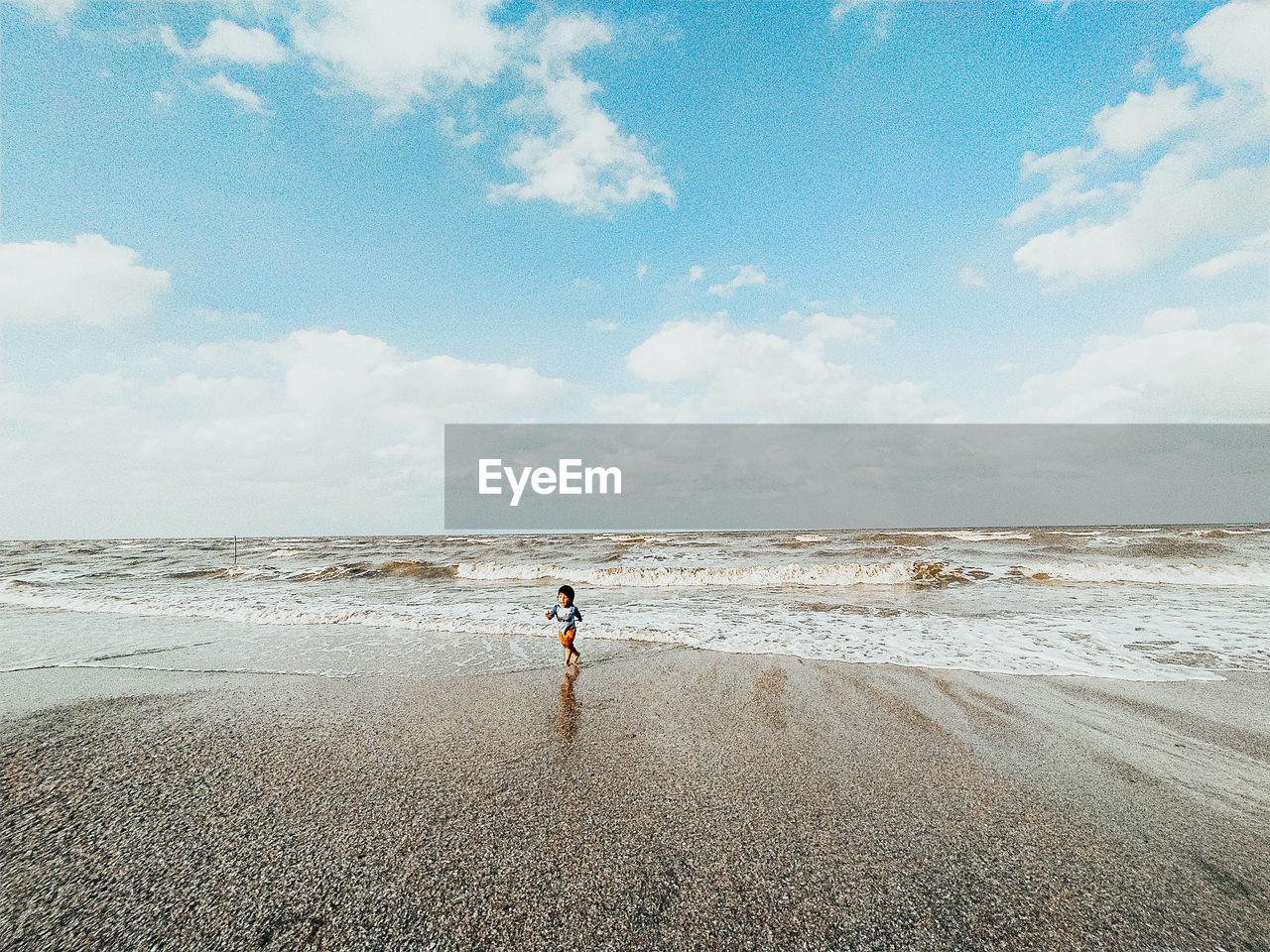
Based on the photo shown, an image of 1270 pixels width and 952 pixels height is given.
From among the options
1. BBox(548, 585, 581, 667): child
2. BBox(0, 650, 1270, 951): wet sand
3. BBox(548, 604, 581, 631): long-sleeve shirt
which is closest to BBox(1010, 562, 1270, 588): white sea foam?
BBox(0, 650, 1270, 951): wet sand

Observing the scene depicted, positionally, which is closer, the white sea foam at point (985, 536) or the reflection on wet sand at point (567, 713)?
the reflection on wet sand at point (567, 713)

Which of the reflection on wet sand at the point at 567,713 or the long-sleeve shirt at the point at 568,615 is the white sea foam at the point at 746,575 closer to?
the long-sleeve shirt at the point at 568,615

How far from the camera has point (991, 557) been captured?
1040 inches

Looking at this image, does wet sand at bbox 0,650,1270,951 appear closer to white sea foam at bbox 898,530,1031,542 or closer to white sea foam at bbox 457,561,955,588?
white sea foam at bbox 457,561,955,588

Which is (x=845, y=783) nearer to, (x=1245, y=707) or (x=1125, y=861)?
(x=1125, y=861)

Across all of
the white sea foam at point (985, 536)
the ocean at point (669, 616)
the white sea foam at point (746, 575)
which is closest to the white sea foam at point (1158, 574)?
the ocean at point (669, 616)

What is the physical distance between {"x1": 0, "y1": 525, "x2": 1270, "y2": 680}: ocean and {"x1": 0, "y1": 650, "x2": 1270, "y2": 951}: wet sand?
7.60 feet

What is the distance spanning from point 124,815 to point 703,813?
157 inches

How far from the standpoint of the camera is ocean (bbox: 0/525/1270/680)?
835cm

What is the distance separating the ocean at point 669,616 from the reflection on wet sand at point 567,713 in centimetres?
135

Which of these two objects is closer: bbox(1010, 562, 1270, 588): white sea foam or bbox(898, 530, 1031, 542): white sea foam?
bbox(1010, 562, 1270, 588): white sea foam

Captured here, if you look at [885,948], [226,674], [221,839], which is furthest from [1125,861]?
[226,674]

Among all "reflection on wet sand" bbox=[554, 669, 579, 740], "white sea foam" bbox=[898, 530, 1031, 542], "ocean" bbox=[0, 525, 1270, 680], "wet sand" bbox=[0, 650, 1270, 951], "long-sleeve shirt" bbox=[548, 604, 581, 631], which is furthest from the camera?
"white sea foam" bbox=[898, 530, 1031, 542]

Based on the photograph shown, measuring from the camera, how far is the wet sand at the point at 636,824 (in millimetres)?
2643
